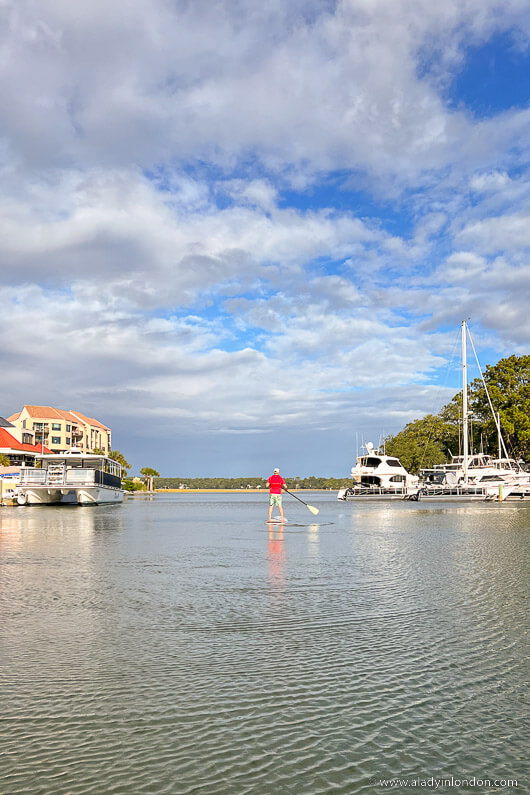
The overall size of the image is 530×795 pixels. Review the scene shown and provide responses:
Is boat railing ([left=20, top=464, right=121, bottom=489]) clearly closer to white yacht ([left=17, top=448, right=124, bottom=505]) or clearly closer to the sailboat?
white yacht ([left=17, top=448, right=124, bottom=505])

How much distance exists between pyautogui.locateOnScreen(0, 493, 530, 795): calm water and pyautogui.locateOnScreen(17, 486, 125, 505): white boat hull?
143 ft

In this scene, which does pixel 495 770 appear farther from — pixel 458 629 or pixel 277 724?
pixel 458 629

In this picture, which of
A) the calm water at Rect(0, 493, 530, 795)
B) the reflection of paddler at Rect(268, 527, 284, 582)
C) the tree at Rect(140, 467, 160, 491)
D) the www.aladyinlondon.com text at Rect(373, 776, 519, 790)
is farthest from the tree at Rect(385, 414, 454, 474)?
the www.aladyinlondon.com text at Rect(373, 776, 519, 790)

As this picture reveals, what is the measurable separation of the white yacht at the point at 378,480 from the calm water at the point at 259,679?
56190 mm

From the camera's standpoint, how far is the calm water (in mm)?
4418

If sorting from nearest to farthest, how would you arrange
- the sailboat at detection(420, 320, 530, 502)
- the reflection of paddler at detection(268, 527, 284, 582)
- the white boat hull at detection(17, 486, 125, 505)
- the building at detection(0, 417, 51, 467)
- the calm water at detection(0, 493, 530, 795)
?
the calm water at detection(0, 493, 530, 795) → the reflection of paddler at detection(268, 527, 284, 582) → the white boat hull at detection(17, 486, 125, 505) → the sailboat at detection(420, 320, 530, 502) → the building at detection(0, 417, 51, 467)

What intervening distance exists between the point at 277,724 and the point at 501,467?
66.7 m

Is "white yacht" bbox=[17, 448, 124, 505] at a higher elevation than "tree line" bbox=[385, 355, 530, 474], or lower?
lower

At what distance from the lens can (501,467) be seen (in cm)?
6769

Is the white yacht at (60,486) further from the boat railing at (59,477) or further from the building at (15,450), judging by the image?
the building at (15,450)

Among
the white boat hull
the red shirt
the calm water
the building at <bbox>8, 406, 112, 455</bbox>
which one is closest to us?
the calm water

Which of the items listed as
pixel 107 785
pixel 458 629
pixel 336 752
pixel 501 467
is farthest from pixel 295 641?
pixel 501 467

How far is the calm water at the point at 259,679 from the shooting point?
4.42 metres

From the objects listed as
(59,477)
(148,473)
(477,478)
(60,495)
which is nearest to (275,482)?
(59,477)
